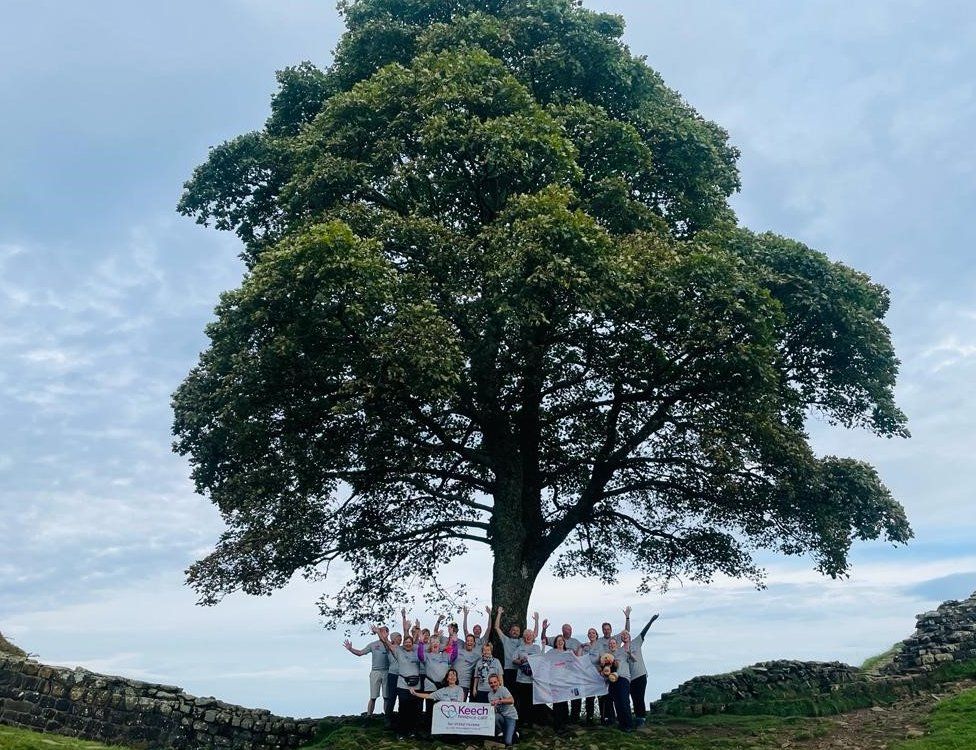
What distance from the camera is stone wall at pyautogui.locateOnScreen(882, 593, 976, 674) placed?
22.1m

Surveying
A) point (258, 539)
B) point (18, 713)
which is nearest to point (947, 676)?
point (258, 539)

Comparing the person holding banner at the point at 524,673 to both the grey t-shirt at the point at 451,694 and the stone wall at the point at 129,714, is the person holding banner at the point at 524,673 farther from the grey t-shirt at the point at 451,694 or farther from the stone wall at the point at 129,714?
the stone wall at the point at 129,714

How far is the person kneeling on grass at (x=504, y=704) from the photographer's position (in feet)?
54.9

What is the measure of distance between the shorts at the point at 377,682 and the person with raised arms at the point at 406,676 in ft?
2.08

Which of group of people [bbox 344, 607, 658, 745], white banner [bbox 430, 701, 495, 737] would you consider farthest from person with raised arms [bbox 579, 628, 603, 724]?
white banner [bbox 430, 701, 495, 737]

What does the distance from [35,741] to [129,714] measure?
386 centimetres

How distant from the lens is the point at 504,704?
16.9 meters

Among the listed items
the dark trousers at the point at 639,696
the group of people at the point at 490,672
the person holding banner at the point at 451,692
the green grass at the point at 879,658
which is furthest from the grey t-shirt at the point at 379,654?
the green grass at the point at 879,658

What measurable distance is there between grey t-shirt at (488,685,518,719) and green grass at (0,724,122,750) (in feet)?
25.4

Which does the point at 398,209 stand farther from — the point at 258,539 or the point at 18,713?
the point at 18,713

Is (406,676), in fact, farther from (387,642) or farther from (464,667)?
(464,667)

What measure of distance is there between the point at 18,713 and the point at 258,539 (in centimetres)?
636

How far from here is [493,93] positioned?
67.8 feet

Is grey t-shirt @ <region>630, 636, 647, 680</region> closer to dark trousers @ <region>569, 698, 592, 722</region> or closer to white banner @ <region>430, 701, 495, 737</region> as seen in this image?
dark trousers @ <region>569, 698, 592, 722</region>
